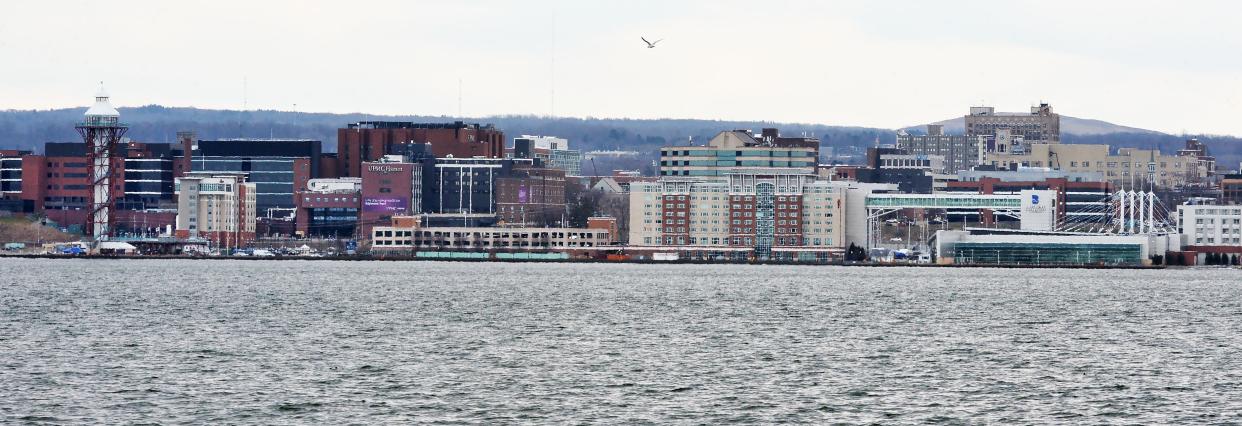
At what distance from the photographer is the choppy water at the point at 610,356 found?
63969 mm

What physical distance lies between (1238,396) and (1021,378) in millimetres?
8114

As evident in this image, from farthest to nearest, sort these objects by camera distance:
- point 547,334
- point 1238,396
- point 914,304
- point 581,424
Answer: point 914,304 → point 547,334 → point 1238,396 → point 581,424

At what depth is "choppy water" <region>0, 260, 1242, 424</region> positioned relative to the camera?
6397cm

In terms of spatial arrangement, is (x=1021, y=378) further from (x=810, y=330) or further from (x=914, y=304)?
(x=914, y=304)

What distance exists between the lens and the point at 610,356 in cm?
8169

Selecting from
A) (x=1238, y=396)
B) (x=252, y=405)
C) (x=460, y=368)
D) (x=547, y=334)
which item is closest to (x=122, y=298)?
(x=547, y=334)

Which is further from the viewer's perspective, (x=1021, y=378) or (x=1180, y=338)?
(x=1180, y=338)

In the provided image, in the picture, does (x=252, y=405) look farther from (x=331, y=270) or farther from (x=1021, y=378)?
(x=331, y=270)

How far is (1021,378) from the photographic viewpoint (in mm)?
73812

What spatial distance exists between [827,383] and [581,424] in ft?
45.2

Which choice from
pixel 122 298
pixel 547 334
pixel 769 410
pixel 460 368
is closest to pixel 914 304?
pixel 547 334

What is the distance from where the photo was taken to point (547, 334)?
9394cm

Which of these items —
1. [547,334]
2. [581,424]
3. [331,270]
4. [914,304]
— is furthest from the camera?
[331,270]

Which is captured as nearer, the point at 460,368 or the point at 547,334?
the point at 460,368
